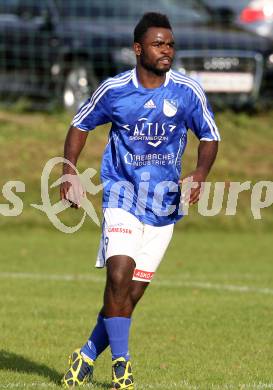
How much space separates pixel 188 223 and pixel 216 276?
448 centimetres

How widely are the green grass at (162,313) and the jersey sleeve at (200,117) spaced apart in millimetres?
1513

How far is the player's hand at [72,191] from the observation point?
288 inches

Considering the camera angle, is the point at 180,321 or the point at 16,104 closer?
the point at 180,321

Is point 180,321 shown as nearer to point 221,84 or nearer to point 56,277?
point 56,277

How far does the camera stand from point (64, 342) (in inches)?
365

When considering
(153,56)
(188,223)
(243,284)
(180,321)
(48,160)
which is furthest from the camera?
(48,160)

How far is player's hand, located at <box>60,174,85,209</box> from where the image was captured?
24.0ft

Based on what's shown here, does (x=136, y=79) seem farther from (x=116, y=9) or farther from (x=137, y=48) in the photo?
(x=116, y=9)

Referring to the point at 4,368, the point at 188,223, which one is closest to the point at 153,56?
the point at 4,368

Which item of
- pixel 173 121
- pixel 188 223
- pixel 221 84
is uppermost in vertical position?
pixel 173 121

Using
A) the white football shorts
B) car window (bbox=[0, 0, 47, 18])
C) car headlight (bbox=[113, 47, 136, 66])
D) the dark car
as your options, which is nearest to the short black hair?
the white football shorts

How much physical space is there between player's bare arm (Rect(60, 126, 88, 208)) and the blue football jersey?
129 mm

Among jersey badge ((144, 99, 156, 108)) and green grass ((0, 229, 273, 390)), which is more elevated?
jersey badge ((144, 99, 156, 108))

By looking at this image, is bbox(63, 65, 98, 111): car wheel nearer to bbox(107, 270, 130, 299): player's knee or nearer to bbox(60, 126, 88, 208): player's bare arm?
bbox(60, 126, 88, 208): player's bare arm
